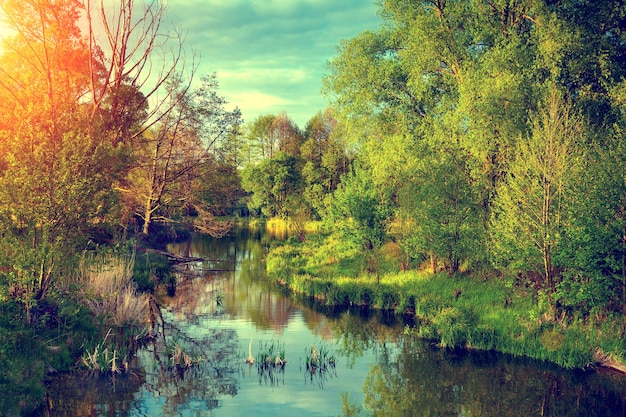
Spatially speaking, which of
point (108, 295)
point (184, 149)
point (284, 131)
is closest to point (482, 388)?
point (108, 295)

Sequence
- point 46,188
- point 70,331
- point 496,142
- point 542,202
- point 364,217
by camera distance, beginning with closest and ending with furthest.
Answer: point 46,188 < point 70,331 < point 542,202 < point 496,142 < point 364,217

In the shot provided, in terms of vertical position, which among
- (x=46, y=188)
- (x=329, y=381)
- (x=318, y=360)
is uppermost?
(x=46, y=188)

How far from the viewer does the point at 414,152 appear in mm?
31328

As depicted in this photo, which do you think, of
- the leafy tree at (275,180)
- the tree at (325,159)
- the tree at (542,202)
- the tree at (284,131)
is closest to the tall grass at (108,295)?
the tree at (542,202)

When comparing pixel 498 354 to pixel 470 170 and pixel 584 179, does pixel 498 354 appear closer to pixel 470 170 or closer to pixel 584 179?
pixel 584 179

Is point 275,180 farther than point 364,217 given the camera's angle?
Yes

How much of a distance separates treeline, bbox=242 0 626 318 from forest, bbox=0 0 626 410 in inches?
3.9

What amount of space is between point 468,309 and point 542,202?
227 inches

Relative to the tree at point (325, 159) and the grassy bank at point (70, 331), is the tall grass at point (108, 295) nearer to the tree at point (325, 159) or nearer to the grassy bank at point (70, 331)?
the grassy bank at point (70, 331)

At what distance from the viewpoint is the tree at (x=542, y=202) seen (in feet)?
67.2

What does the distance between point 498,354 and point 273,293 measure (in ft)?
49.2

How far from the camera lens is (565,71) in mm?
29250

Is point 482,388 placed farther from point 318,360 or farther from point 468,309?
point 468,309

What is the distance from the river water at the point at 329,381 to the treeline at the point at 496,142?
4.51 m
